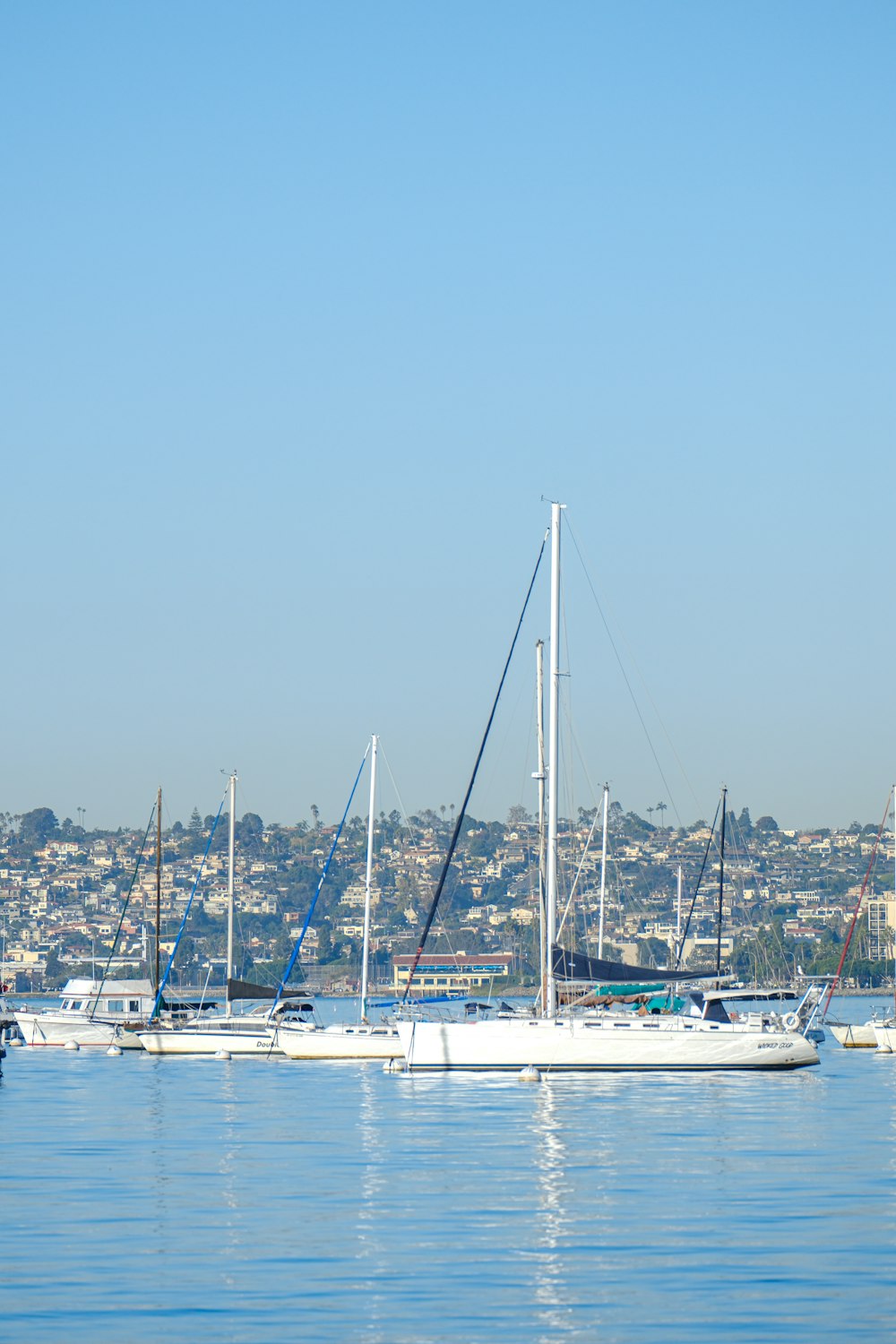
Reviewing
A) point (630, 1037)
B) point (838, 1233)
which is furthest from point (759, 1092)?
point (838, 1233)

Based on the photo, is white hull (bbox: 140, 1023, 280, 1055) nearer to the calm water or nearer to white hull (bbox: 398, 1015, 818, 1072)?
white hull (bbox: 398, 1015, 818, 1072)

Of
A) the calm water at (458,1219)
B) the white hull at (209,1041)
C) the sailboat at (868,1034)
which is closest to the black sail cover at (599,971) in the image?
the calm water at (458,1219)

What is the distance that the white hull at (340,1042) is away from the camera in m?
62.3

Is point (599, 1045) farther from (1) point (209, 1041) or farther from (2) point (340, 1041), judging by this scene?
(1) point (209, 1041)

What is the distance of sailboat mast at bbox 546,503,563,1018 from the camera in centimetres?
4934

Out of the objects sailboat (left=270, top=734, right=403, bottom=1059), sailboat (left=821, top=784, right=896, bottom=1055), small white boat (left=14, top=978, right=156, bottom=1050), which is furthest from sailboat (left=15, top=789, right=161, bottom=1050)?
sailboat (left=821, top=784, right=896, bottom=1055)

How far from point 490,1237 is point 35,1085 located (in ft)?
109

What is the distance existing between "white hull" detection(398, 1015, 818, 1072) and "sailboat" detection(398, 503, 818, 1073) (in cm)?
2

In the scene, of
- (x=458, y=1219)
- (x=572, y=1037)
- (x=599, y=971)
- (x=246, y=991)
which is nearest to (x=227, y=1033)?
(x=246, y=991)

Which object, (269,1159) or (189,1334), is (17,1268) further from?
(269,1159)

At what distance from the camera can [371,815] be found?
71812mm

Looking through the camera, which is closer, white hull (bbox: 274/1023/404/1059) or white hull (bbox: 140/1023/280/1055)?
white hull (bbox: 274/1023/404/1059)

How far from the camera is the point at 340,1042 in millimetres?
62969

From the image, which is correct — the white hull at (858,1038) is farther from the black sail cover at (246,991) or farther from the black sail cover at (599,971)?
the black sail cover at (246,991)
